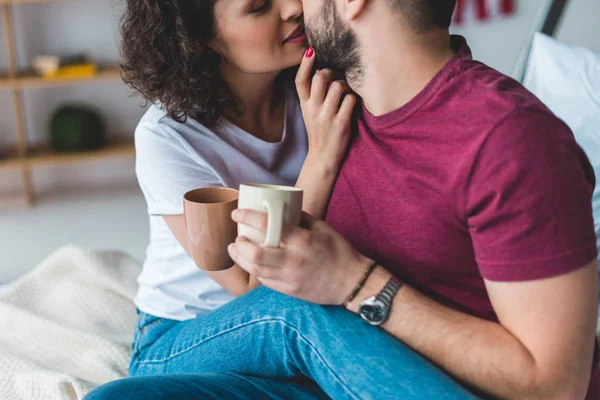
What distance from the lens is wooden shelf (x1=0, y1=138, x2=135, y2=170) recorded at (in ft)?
11.1

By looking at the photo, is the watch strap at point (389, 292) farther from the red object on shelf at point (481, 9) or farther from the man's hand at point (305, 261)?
the red object on shelf at point (481, 9)

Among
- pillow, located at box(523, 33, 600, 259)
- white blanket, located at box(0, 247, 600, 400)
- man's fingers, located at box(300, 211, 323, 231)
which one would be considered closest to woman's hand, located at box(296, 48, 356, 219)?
man's fingers, located at box(300, 211, 323, 231)

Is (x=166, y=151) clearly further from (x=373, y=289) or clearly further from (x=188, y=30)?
(x=373, y=289)

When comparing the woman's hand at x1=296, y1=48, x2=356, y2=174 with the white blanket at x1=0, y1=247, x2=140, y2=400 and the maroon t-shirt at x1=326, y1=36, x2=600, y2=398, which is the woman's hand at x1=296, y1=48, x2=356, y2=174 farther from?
the white blanket at x1=0, y1=247, x2=140, y2=400

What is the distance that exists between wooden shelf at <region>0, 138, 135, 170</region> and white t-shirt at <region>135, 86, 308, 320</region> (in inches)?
78.8

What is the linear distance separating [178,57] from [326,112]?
0.35 meters

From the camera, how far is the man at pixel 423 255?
2.93 feet

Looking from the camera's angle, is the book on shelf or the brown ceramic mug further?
the book on shelf

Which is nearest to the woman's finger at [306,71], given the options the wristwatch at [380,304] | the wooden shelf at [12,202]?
the wristwatch at [380,304]

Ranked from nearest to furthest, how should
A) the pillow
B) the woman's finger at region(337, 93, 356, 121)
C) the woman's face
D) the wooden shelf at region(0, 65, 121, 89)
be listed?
1. the woman's finger at region(337, 93, 356, 121)
2. the woman's face
3. the pillow
4. the wooden shelf at region(0, 65, 121, 89)

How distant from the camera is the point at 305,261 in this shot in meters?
0.98

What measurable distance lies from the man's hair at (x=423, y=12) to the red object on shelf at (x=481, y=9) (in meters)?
2.89

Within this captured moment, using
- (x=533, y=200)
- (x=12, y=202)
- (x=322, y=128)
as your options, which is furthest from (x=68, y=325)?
(x=12, y=202)

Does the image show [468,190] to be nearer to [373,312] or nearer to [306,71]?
[373,312]
